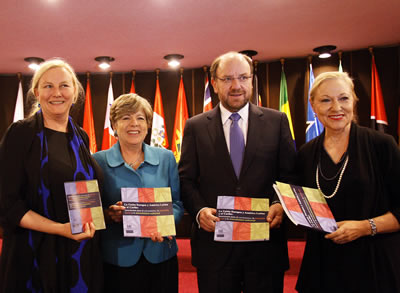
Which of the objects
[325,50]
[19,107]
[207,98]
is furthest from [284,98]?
[19,107]

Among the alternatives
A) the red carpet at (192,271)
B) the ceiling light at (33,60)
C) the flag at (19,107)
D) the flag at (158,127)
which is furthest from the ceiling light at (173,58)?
the red carpet at (192,271)

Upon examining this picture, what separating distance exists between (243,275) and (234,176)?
0.54 m

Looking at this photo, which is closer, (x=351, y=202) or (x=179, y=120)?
(x=351, y=202)

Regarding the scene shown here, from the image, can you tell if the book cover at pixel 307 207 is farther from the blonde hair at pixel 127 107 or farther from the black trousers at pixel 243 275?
the blonde hair at pixel 127 107

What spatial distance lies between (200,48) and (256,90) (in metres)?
1.29

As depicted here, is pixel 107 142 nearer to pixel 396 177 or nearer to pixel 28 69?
pixel 28 69

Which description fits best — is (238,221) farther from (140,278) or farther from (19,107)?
(19,107)

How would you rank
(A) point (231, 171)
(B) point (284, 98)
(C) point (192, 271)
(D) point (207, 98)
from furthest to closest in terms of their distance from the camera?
(D) point (207, 98), (B) point (284, 98), (C) point (192, 271), (A) point (231, 171)

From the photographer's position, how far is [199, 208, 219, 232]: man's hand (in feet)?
5.98

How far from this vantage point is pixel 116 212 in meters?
1.82

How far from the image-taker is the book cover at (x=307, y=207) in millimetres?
1563

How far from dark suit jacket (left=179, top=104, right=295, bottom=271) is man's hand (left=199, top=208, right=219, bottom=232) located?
7 centimetres

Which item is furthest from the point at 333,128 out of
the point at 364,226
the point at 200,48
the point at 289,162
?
the point at 200,48

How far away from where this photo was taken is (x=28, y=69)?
21.8 feet
